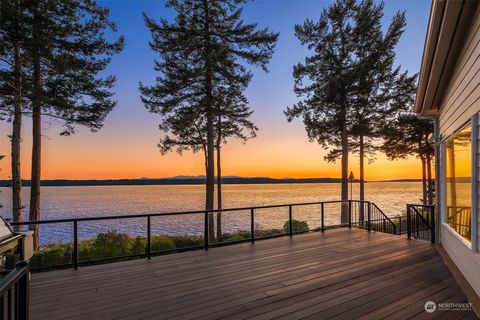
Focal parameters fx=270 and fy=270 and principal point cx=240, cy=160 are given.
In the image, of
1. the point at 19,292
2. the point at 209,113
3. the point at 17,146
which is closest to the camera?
the point at 19,292

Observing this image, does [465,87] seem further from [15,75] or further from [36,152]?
[36,152]

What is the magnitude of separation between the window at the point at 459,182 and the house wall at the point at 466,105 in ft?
0.48

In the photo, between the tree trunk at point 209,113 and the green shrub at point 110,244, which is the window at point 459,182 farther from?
the green shrub at point 110,244

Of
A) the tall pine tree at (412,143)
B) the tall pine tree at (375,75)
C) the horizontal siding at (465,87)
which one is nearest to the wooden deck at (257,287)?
the horizontal siding at (465,87)

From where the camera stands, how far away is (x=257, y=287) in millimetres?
3588

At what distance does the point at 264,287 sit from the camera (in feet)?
11.8

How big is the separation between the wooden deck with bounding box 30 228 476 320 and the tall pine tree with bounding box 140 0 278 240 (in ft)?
19.3

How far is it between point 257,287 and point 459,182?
3255 mm

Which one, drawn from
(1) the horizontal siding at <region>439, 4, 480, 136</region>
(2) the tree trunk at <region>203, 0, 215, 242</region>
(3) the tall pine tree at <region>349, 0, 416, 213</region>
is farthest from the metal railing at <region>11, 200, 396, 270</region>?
(3) the tall pine tree at <region>349, 0, 416, 213</region>

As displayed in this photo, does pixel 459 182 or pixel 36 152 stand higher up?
pixel 36 152

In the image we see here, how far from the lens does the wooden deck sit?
2.90 metres

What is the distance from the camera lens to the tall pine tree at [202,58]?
10.6 m

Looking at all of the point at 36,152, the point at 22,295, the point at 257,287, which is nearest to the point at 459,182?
the point at 257,287

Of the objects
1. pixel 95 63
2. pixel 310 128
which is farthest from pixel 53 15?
pixel 310 128
